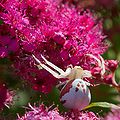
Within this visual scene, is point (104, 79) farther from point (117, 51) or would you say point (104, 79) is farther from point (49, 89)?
point (117, 51)

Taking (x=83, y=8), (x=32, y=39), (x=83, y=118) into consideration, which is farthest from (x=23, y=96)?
(x=83, y=8)

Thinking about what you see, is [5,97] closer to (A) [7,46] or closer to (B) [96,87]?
(A) [7,46]

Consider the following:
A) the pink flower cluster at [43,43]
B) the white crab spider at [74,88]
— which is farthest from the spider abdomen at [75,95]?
the pink flower cluster at [43,43]

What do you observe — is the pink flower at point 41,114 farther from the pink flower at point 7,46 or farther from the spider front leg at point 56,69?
the pink flower at point 7,46

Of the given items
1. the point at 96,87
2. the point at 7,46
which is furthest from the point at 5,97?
the point at 96,87

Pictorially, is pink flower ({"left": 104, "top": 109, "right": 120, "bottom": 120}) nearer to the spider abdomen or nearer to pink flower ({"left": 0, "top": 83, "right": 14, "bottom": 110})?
the spider abdomen
